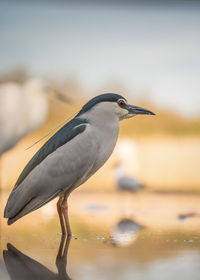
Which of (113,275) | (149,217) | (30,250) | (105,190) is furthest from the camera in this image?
(105,190)

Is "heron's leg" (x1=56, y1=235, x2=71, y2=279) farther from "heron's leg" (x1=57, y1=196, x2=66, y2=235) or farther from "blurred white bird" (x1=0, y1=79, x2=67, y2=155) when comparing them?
"blurred white bird" (x1=0, y1=79, x2=67, y2=155)

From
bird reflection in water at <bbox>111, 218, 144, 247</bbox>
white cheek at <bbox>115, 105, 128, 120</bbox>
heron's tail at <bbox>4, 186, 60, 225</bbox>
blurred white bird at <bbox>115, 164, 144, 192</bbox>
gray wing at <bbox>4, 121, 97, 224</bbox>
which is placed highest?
white cheek at <bbox>115, 105, 128, 120</bbox>

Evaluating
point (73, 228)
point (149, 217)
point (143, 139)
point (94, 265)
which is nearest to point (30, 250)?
point (94, 265)

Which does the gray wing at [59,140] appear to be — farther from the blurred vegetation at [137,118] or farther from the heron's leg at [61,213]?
the blurred vegetation at [137,118]

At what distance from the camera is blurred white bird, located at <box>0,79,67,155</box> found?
2.65 meters

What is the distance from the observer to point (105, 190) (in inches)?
115

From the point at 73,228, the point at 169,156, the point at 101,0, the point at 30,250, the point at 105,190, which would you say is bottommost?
the point at 105,190

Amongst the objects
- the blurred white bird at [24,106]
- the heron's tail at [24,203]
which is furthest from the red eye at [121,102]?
the blurred white bird at [24,106]

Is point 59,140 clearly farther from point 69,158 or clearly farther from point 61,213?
point 61,213

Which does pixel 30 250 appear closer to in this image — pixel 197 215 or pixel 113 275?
pixel 113 275

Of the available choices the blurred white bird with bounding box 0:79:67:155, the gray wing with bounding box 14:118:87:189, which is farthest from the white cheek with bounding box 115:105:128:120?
the blurred white bird with bounding box 0:79:67:155

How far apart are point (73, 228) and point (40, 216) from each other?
47cm

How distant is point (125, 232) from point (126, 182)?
102 cm

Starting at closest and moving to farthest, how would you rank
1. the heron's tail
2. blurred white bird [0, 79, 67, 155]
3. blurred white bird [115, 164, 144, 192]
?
the heron's tail → blurred white bird [115, 164, 144, 192] → blurred white bird [0, 79, 67, 155]
